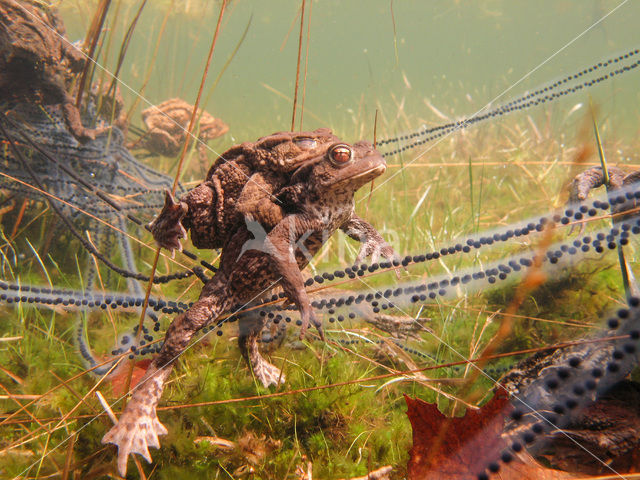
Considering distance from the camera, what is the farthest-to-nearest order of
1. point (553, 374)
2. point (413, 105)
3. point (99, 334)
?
point (413, 105) < point (99, 334) < point (553, 374)

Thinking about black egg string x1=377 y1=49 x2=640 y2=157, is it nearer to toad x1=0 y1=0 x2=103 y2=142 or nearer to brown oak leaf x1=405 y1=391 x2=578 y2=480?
brown oak leaf x1=405 y1=391 x2=578 y2=480

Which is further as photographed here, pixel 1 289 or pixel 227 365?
pixel 1 289

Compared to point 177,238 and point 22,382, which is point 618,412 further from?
point 22,382

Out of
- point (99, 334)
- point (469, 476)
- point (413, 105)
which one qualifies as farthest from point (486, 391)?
point (413, 105)

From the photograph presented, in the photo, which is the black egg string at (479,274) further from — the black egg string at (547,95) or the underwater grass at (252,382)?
the black egg string at (547,95)

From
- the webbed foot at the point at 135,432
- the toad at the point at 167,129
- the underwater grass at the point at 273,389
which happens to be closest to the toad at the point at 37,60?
the underwater grass at the point at 273,389

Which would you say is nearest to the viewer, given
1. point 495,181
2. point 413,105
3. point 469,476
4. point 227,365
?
point 469,476

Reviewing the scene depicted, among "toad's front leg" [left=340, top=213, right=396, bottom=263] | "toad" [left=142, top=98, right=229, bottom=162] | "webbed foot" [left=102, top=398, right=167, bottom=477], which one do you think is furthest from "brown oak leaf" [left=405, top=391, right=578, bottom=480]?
"toad" [left=142, top=98, right=229, bottom=162]
